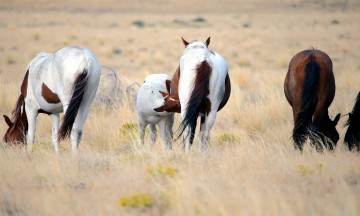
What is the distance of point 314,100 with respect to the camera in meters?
7.44

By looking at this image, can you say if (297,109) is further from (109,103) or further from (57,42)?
(57,42)

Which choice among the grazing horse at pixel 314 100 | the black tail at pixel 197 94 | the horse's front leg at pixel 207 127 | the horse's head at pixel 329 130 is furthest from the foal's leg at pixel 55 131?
the horse's head at pixel 329 130

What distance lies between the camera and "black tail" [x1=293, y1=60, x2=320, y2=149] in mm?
7383

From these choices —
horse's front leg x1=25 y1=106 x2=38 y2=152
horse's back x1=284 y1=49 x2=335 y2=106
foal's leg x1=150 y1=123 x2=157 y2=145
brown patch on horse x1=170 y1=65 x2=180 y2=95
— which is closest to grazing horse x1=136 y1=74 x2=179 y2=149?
foal's leg x1=150 y1=123 x2=157 y2=145

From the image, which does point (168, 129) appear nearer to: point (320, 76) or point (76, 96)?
point (76, 96)

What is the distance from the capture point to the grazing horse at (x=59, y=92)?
714 centimetres

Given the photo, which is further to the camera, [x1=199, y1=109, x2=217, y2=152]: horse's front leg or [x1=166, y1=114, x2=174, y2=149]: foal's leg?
[x1=166, y1=114, x2=174, y2=149]: foal's leg

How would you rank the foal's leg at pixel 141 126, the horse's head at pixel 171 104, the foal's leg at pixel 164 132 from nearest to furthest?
the horse's head at pixel 171 104
the foal's leg at pixel 164 132
the foal's leg at pixel 141 126

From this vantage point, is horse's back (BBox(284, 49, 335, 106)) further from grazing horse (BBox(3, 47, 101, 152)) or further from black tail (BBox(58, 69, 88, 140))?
black tail (BBox(58, 69, 88, 140))

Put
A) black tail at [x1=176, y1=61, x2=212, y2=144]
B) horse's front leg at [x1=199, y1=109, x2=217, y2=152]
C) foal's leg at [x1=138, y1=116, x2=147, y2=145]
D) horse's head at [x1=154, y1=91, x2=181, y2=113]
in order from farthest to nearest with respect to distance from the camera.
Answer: foal's leg at [x1=138, y1=116, x2=147, y2=145], horse's head at [x1=154, y1=91, x2=181, y2=113], horse's front leg at [x1=199, y1=109, x2=217, y2=152], black tail at [x1=176, y1=61, x2=212, y2=144]

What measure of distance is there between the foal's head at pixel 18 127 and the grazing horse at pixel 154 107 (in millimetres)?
1616

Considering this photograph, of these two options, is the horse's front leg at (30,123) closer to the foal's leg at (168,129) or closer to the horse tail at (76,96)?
the horse tail at (76,96)

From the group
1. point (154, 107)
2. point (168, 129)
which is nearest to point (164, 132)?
point (168, 129)

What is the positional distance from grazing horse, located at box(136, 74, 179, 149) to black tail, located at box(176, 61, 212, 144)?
61 centimetres
